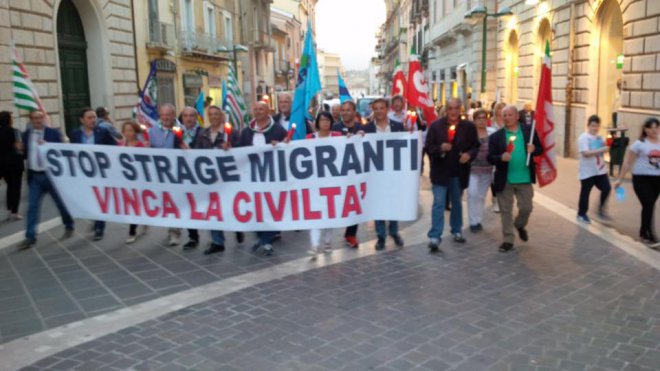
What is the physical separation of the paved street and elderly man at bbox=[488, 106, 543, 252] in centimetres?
48

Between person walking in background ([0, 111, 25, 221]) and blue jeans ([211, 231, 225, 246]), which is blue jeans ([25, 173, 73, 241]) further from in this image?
blue jeans ([211, 231, 225, 246])

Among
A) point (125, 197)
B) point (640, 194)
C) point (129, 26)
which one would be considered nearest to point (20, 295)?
point (125, 197)

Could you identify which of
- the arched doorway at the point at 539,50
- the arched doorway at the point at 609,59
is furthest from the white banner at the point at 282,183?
the arched doorway at the point at 539,50

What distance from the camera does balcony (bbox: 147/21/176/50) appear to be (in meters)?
21.8

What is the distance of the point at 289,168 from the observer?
257 inches

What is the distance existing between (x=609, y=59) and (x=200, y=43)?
19921 millimetres

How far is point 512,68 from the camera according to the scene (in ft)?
77.4

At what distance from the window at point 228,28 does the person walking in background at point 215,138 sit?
1189 inches

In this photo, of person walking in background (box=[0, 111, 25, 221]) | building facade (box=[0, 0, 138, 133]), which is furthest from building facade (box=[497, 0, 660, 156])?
building facade (box=[0, 0, 138, 133])

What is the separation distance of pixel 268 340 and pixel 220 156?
2.75 meters

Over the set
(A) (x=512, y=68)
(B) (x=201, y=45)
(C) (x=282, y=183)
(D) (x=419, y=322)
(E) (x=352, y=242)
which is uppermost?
(B) (x=201, y=45)

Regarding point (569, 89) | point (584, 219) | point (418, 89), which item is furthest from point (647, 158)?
point (569, 89)

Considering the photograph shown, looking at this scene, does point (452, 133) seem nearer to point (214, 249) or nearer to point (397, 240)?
point (397, 240)

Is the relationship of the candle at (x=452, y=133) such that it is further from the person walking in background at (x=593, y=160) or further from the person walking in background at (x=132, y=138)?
the person walking in background at (x=132, y=138)
